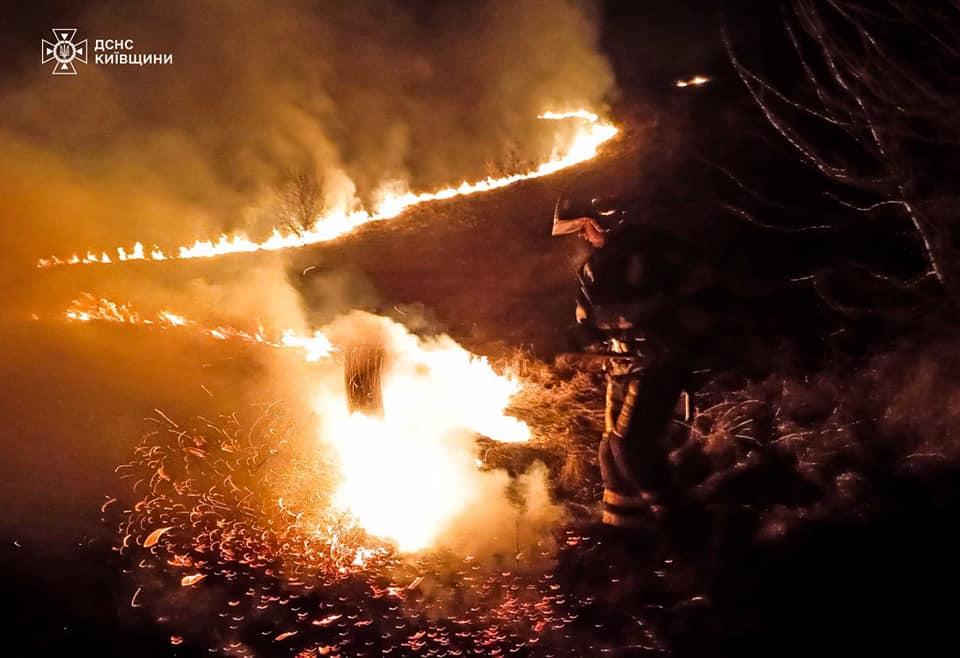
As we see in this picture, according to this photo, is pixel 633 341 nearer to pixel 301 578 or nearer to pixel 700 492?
pixel 700 492

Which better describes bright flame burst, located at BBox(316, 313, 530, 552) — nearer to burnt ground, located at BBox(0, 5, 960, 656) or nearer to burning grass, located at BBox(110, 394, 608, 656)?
burning grass, located at BBox(110, 394, 608, 656)

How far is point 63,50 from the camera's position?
11242 mm

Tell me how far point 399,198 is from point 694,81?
7.55 m

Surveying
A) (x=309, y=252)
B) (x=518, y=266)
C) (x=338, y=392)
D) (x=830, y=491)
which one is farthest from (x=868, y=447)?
(x=309, y=252)

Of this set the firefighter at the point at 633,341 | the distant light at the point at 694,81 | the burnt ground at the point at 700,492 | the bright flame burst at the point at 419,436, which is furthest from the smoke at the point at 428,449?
the distant light at the point at 694,81

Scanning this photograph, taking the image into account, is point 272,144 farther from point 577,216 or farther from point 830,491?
point 830,491

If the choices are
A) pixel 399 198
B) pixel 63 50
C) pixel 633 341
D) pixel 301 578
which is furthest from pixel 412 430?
pixel 399 198

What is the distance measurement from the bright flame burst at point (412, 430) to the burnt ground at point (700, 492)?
726 millimetres

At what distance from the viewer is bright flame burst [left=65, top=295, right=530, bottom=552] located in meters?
5.51

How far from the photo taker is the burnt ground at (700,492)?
4.10 meters

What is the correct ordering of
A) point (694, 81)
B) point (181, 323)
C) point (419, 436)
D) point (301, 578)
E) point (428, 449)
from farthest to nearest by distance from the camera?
point (694, 81), point (181, 323), point (419, 436), point (428, 449), point (301, 578)

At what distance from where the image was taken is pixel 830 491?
5301 millimetres

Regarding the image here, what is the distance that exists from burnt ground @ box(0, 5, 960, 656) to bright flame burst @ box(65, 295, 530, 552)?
73 centimetres

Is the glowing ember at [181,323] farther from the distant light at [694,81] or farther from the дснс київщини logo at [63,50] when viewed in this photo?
the distant light at [694,81]
